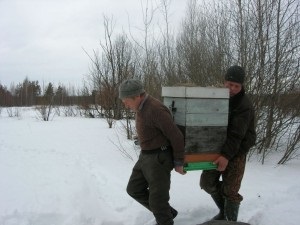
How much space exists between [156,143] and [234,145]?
0.74 m

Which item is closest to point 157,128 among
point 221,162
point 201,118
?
point 201,118

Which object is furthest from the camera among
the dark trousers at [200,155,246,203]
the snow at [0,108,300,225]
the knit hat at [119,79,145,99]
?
the snow at [0,108,300,225]

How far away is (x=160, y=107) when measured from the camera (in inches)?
116

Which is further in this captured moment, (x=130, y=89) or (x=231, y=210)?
(x=231, y=210)

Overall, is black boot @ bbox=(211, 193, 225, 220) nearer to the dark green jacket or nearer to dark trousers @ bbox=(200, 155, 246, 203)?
dark trousers @ bbox=(200, 155, 246, 203)

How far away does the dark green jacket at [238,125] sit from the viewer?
3.08 meters

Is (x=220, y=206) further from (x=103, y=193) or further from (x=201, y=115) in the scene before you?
(x=103, y=193)

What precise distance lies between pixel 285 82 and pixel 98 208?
426 centimetres

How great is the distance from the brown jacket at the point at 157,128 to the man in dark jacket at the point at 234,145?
51 centimetres

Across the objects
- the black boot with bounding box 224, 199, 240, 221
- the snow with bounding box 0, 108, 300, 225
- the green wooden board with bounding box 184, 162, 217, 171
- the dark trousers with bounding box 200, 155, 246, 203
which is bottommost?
the snow with bounding box 0, 108, 300, 225

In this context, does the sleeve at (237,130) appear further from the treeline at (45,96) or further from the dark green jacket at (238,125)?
the treeline at (45,96)

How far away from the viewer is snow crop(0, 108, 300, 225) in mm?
3789

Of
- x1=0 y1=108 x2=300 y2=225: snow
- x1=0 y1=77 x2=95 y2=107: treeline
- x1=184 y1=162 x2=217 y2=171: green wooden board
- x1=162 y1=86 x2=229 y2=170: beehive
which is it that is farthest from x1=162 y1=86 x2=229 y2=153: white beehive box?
x1=0 y1=77 x2=95 y2=107: treeline

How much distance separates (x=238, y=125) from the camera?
10.1 feet
